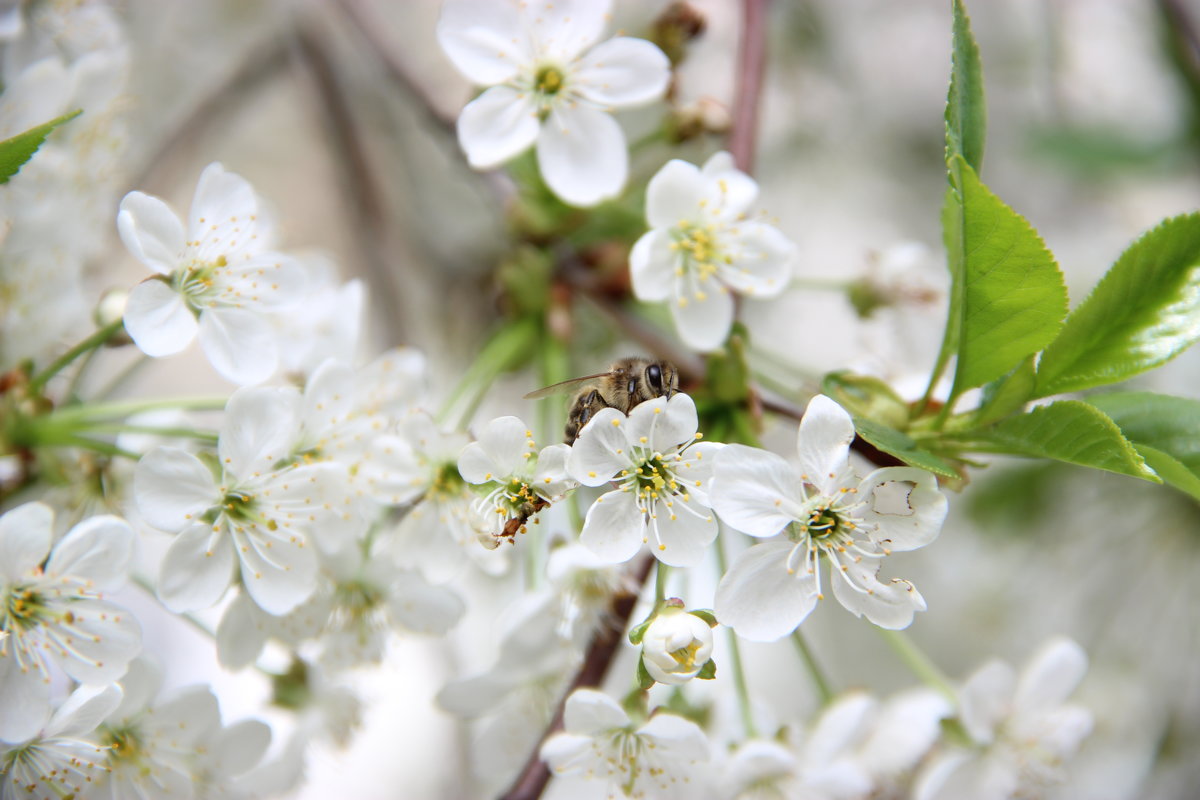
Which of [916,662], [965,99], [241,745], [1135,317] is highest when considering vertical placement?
[965,99]

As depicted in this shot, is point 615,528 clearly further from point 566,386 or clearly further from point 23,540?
point 23,540

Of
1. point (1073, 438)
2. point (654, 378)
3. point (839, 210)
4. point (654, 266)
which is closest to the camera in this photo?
point (1073, 438)

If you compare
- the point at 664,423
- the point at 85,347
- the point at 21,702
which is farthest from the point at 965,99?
the point at 21,702

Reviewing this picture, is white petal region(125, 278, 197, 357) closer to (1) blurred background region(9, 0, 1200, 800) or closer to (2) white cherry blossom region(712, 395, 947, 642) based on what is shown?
(2) white cherry blossom region(712, 395, 947, 642)

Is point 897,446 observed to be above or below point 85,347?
above

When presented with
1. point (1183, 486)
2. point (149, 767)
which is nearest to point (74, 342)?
point (149, 767)

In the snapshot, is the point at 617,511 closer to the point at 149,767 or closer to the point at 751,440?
the point at 751,440

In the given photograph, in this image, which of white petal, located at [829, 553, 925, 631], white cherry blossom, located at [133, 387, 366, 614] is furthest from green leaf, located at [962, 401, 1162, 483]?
white cherry blossom, located at [133, 387, 366, 614]

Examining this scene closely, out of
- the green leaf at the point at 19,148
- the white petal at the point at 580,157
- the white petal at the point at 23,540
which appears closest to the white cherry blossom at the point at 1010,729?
the white petal at the point at 580,157
